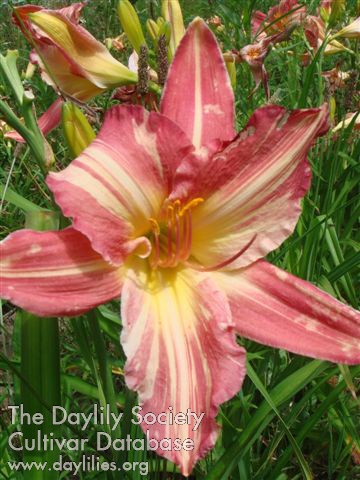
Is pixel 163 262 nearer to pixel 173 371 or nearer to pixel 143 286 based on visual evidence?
pixel 143 286

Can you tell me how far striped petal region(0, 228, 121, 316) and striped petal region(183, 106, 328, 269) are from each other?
173 millimetres

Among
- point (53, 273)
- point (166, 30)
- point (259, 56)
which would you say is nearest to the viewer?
point (53, 273)

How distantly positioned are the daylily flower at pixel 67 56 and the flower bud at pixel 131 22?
54 millimetres

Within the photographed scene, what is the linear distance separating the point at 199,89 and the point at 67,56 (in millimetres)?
208

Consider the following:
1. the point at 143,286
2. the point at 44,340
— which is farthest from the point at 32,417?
the point at 143,286

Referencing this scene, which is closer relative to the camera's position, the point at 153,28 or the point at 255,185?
the point at 255,185

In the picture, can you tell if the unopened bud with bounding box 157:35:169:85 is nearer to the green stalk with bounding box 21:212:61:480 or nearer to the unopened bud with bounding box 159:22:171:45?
the unopened bud with bounding box 159:22:171:45

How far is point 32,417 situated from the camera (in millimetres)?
682

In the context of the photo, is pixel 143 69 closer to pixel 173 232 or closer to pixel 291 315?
pixel 173 232

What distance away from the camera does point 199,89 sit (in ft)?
2.69

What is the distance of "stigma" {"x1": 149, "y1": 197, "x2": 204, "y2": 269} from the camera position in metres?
0.78

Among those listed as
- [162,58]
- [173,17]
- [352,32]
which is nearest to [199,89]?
[162,58]

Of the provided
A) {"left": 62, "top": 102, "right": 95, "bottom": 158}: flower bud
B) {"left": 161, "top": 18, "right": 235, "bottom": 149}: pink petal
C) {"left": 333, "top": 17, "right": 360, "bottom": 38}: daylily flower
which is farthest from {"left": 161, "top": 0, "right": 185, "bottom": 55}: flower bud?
{"left": 333, "top": 17, "right": 360, "bottom": 38}: daylily flower

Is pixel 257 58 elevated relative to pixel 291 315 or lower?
elevated
